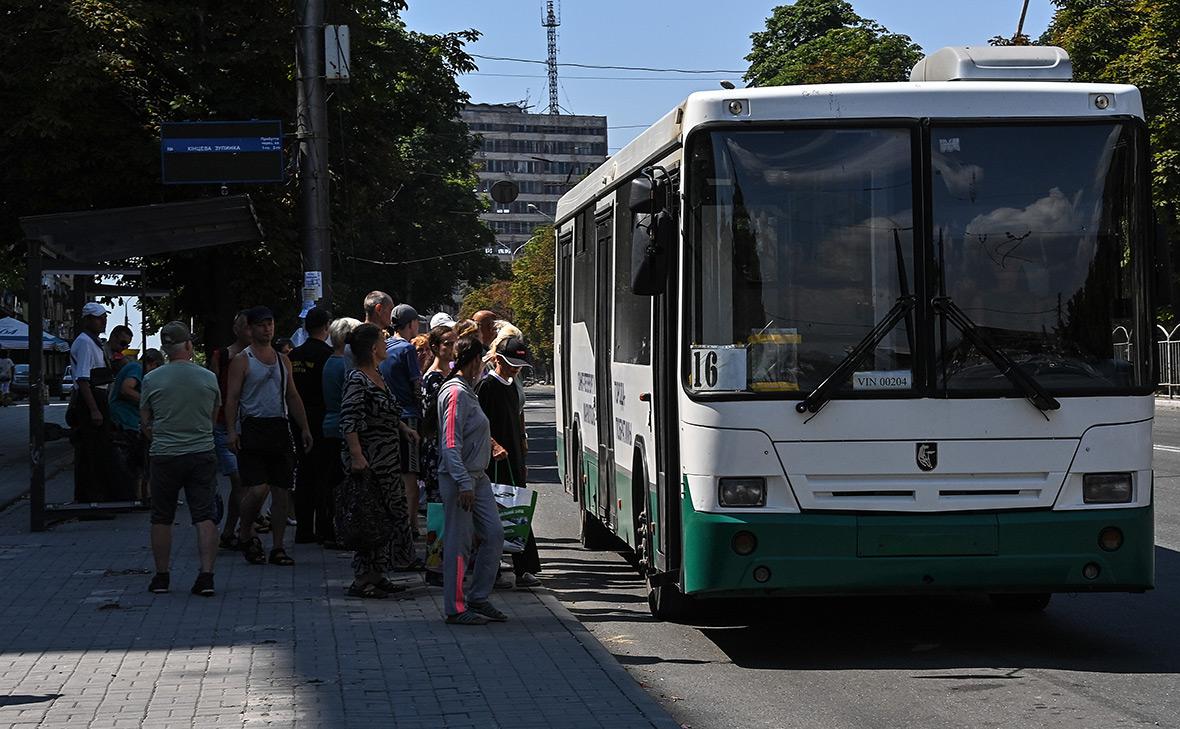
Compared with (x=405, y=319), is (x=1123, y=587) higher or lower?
lower

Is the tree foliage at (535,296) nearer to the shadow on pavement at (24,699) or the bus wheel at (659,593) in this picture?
the bus wheel at (659,593)

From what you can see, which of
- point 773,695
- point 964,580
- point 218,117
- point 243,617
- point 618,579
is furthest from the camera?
point 218,117

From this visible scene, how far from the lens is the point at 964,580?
27.6 ft

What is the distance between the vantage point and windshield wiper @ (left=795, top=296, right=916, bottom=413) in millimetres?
8359

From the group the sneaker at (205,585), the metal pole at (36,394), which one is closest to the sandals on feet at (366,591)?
the sneaker at (205,585)

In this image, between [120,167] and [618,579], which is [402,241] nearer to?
[120,167]

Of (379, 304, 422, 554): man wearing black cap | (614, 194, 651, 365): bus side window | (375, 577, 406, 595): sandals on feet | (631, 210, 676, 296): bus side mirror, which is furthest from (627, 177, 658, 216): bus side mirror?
(379, 304, 422, 554): man wearing black cap

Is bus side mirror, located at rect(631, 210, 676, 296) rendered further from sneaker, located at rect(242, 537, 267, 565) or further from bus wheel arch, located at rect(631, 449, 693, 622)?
sneaker, located at rect(242, 537, 267, 565)

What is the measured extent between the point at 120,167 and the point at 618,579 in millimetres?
16194

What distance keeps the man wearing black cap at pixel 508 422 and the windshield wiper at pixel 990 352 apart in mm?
3506

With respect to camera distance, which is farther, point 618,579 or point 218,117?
point 218,117

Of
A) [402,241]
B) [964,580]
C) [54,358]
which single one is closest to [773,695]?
[964,580]

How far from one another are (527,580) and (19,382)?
63.7 meters

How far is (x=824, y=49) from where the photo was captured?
61562 millimetres
